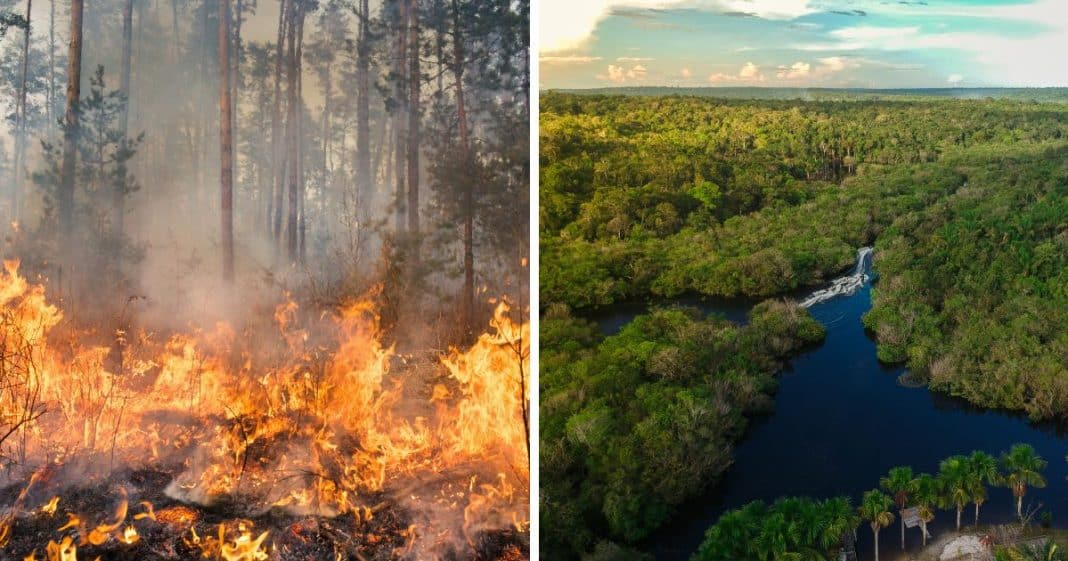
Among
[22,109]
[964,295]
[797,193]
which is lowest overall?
[964,295]

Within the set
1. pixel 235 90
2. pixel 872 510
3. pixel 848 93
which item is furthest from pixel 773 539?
pixel 235 90

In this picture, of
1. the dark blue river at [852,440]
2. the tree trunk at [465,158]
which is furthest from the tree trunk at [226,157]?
the dark blue river at [852,440]

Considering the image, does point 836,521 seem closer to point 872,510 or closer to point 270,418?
point 872,510

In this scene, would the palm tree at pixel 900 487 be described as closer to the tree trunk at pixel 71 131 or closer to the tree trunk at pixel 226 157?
the tree trunk at pixel 226 157

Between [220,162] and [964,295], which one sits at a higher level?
[220,162]

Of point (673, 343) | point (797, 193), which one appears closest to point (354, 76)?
point (673, 343)

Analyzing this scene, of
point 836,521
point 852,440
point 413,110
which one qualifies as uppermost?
point 413,110

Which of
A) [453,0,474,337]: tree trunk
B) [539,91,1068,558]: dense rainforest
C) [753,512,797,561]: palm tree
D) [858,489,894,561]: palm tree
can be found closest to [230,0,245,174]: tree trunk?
[453,0,474,337]: tree trunk

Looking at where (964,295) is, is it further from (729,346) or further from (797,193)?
(729,346)
